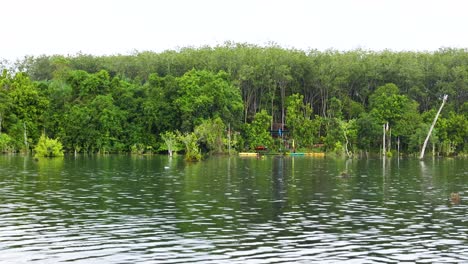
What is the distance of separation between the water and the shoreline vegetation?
6328cm

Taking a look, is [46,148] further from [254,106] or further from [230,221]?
[230,221]

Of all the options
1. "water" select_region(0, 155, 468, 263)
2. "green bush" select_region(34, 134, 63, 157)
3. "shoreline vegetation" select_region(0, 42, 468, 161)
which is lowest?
"water" select_region(0, 155, 468, 263)

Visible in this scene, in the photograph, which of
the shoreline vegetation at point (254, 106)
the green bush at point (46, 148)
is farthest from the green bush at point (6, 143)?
the green bush at point (46, 148)

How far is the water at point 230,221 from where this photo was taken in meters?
23.9

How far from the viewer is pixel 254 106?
131 m

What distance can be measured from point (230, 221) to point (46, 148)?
250 ft

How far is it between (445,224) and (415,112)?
91132 mm

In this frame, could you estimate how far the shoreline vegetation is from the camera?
118 m

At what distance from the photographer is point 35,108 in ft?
400

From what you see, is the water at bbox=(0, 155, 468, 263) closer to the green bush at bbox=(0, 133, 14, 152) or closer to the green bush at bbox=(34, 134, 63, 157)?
the green bush at bbox=(34, 134, 63, 157)

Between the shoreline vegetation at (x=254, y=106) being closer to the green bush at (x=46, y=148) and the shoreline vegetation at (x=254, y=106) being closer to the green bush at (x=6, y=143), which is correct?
the green bush at (x=6, y=143)

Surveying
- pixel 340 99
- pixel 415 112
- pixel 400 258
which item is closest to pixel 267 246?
pixel 400 258

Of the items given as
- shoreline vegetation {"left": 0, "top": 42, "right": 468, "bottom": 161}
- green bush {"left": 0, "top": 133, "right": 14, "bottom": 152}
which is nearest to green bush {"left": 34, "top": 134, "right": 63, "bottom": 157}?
green bush {"left": 0, "top": 133, "right": 14, "bottom": 152}

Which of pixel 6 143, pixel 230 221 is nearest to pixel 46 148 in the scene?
pixel 6 143
